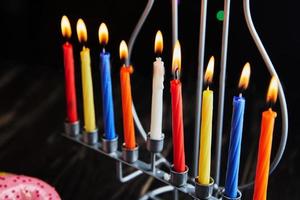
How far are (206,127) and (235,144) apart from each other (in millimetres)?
44

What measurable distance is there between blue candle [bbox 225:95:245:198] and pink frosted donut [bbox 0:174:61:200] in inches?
12.1

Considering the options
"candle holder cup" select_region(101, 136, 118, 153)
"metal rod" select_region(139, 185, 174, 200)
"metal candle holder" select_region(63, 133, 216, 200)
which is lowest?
"metal rod" select_region(139, 185, 174, 200)

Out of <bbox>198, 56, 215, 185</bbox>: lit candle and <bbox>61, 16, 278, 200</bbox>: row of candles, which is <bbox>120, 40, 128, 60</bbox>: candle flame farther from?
<bbox>198, 56, 215, 185</bbox>: lit candle

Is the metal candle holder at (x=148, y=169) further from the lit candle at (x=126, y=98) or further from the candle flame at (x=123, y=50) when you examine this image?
the candle flame at (x=123, y=50)

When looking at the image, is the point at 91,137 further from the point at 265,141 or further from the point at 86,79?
the point at 265,141

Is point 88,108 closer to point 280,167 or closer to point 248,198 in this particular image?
point 248,198

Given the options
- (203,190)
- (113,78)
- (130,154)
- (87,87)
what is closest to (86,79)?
(87,87)

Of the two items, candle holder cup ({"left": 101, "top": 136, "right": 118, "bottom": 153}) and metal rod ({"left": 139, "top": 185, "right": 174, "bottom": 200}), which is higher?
candle holder cup ({"left": 101, "top": 136, "right": 118, "bottom": 153})

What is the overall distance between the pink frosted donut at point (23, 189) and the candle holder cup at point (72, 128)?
97 mm

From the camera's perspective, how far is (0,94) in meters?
1.40

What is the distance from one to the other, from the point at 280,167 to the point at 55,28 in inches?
30.0

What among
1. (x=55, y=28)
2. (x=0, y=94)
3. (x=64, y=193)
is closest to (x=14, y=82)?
(x=0, y=94)

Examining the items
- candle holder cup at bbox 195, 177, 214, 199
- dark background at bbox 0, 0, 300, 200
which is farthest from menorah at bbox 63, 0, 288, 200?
dark background at bbox 0, 0, 300, 200

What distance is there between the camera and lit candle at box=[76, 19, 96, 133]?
2.69 feet
